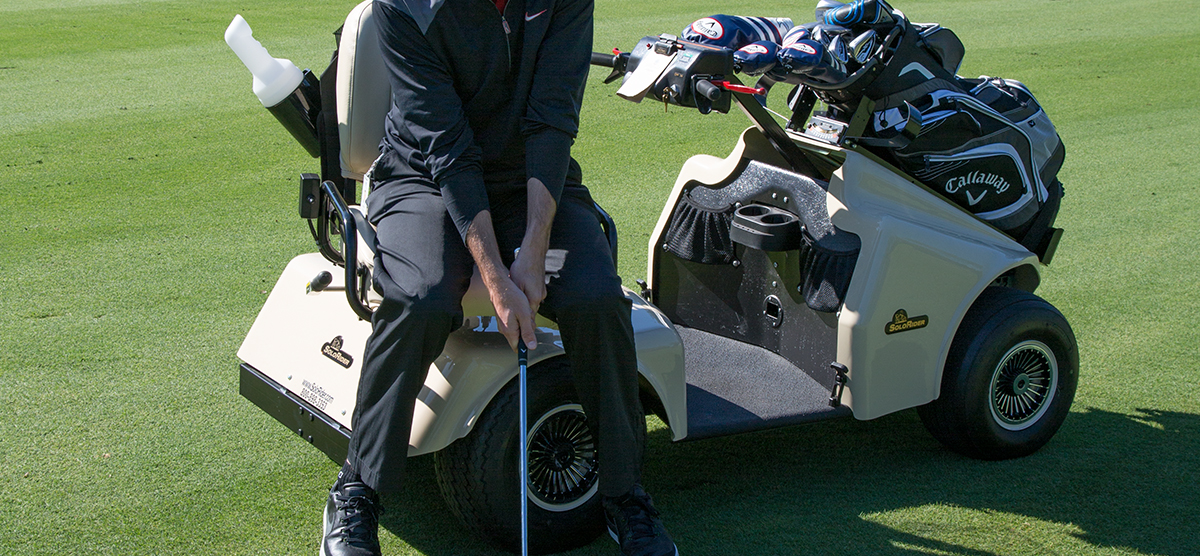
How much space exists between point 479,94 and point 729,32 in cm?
82

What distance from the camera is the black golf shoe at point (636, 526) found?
2.79 m

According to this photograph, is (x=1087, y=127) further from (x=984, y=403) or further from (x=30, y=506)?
(x=30, y=506)

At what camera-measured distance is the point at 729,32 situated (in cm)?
328

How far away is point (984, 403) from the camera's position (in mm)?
3506

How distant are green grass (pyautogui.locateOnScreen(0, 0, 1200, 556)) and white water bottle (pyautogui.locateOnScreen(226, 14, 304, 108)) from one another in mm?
1107

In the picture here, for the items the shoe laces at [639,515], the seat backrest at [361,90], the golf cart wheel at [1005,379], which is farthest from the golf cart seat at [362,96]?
the golf cart wheel at [1005,379]

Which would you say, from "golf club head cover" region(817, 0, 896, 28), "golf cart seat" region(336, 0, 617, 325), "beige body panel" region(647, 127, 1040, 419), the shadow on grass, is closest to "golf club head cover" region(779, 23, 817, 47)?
"golf club head cover" region(817, 0, 896, 28)

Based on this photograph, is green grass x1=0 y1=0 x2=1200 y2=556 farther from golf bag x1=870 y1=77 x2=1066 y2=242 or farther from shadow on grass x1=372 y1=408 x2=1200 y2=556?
golf bag x1=870 y1=77 x2=1066 y2=242

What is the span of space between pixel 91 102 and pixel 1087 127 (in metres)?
7.78

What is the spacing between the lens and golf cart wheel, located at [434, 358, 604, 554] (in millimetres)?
2818

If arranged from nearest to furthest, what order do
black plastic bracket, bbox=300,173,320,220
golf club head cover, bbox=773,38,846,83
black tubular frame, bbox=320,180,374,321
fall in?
black tubular frame, bbox=320,180,374,321 < black plastic bracket, bbox=300,173,320,220 < golf club head cover, bbox=773,38,846,83

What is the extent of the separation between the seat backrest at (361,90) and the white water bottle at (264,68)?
284mm

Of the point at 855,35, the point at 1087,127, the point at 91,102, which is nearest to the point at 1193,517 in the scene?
the point at 855,35

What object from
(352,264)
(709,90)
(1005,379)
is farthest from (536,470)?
(1005,379)
